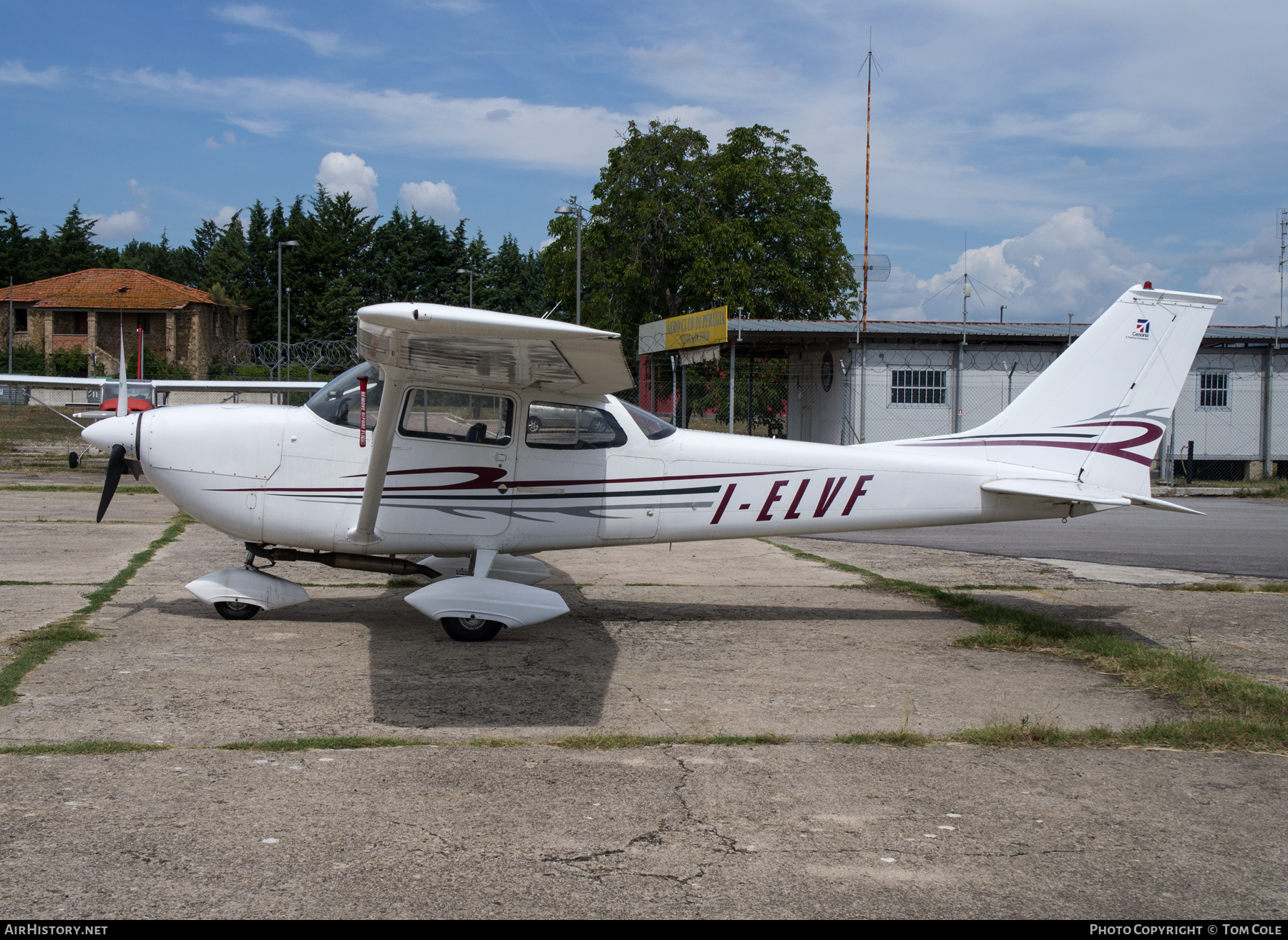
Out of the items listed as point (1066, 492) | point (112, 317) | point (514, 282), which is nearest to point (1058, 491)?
point (1066, 492)

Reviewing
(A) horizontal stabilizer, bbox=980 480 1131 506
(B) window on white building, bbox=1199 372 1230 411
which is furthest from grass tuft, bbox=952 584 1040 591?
(B) window on white building, bbox=1199 372 1230 411

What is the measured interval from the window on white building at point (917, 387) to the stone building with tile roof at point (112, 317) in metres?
40.4

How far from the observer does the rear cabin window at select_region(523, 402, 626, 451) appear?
7223 mm

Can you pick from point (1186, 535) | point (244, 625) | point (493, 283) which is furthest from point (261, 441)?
point (493, 283)

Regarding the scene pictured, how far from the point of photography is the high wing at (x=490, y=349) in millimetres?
4707

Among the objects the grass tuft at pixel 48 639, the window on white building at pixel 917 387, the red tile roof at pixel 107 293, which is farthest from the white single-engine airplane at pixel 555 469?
the red tile roof at pixel 107 293

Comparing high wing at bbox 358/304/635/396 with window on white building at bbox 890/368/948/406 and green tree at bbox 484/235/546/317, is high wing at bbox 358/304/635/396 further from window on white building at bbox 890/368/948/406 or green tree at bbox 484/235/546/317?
green tree at bbox 484/235/546/317

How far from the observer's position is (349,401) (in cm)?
716

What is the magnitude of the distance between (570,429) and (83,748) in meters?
3.95

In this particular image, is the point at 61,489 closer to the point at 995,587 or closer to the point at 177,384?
the point at 177,384

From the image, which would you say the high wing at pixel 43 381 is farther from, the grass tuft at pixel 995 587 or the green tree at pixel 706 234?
the green tree at pixel 706 234

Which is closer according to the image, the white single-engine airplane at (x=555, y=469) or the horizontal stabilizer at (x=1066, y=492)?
the white single-engine airplane at (x=555, y=469)

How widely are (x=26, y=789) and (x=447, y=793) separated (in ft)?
5.58

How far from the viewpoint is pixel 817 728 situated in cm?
491
